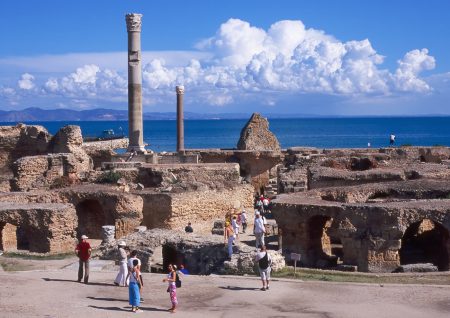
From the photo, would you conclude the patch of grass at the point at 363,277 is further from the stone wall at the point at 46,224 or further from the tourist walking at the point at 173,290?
the stone wall at the point at 46,224

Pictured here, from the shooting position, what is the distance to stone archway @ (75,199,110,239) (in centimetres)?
2902

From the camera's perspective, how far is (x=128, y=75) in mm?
42500

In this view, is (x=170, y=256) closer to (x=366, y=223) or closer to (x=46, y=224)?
(x=46, y=224)

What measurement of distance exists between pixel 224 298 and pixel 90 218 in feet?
47.5

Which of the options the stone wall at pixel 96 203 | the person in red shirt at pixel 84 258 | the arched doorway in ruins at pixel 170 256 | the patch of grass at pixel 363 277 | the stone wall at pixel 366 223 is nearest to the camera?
the person in red shirt at pixel 84 258

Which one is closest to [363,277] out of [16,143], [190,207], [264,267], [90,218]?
[264,267]

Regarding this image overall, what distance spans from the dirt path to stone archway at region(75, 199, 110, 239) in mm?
10957

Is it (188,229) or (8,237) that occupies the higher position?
(188,229)

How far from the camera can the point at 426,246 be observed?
A: 2425 cm

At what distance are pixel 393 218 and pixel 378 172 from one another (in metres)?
9.02

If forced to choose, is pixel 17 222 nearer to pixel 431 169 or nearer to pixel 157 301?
pixel 157 301

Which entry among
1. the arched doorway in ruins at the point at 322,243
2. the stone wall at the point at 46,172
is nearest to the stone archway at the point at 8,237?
the stone wall at the point at 46,172

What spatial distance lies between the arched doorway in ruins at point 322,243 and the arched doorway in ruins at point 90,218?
9101 mm

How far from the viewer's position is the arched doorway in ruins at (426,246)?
2242 cm
